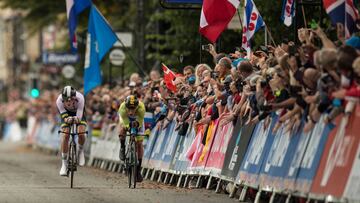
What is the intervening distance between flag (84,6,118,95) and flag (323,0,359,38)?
12796mm

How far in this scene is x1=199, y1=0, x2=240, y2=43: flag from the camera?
22812 mm

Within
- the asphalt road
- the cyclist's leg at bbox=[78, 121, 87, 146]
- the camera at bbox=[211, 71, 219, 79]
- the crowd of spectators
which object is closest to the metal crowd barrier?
the crowd of spectators

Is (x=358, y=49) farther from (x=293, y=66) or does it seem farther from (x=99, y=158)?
(x=99, y=158)

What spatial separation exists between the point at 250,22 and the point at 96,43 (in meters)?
9.40

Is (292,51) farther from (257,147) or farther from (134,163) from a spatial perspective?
(134,163)

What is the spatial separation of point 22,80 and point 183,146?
254ft

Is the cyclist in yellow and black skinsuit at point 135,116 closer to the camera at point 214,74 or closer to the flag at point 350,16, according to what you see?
the camera at point 214,74

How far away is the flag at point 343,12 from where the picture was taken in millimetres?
17906

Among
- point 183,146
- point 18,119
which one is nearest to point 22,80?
point 18,119

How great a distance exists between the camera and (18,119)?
71.8m

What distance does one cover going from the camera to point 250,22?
22.5m

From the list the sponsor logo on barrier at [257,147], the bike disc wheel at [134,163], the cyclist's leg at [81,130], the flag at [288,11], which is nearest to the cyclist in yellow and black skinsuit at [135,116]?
the bike disc wheel at [134,163]

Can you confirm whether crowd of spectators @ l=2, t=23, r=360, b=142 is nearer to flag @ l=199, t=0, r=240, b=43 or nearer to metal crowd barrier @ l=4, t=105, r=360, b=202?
metal crowd barrier @ l=4, t=105, r=360, b=202

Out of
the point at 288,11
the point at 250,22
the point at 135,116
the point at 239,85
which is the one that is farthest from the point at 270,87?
the point at 135,116
